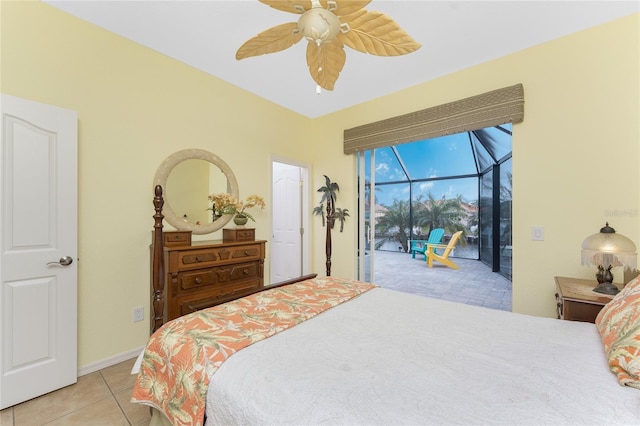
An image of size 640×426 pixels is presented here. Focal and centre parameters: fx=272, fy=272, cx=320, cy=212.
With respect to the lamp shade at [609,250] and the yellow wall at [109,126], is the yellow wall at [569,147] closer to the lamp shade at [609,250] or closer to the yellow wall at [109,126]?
the lamp shade at [609,250]

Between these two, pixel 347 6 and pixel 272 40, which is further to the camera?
pixel 272 40

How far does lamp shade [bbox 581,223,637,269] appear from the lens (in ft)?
5.46

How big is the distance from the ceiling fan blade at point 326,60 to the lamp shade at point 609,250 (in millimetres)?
2037

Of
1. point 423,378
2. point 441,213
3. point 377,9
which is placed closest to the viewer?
point 423,378

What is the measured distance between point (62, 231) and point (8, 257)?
303 millimetres

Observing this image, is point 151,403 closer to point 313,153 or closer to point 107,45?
point 107,45

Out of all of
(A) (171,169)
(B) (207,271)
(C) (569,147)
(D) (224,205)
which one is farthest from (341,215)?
(C) (569,147)

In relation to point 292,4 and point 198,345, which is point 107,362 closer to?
point 198,345

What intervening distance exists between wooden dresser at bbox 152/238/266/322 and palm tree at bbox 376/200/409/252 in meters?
5.89

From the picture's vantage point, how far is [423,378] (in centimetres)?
91

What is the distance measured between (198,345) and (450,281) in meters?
5.00

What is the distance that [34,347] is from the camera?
1.87 metres

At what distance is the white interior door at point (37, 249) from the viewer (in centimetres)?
178

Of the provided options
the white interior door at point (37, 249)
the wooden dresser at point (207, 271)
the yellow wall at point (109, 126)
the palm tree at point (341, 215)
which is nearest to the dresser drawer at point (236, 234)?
the wooden dresser at point (207, 271)
